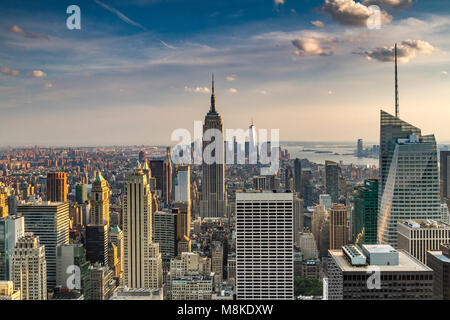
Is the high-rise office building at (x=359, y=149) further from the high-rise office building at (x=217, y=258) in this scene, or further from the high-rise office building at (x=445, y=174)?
the high-rise office building at (x=217, y=258)

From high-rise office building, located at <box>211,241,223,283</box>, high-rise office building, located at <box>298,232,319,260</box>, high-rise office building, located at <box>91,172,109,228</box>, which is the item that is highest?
high-rise office building, located at <box>91,172,109,228</box>

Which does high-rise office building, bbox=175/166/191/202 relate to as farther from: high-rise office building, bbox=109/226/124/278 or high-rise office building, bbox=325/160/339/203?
high-rise office building, bbox=109/226/124/278

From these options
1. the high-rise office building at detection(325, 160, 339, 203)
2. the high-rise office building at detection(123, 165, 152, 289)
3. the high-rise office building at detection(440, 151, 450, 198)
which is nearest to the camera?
the high-rise office building at detection(325, 160, 339, 203)

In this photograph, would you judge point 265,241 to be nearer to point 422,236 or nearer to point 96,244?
point 422,236

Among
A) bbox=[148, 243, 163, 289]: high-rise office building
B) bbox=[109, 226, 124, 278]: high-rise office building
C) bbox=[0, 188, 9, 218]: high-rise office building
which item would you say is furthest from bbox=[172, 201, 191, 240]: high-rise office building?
bbox=[0, 188, 9, 218]: high-rise office building

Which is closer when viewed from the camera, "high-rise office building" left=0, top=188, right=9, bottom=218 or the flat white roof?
"high-rise office building" left=0, top=188, right=9, bottom=218
